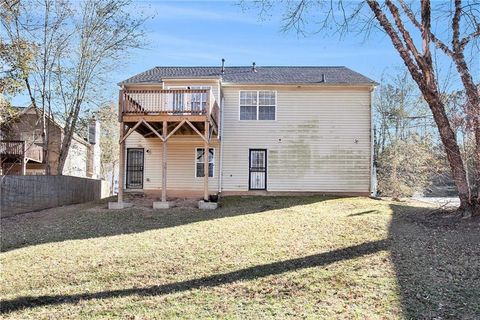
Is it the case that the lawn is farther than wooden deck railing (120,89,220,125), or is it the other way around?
wooden deck railing (120,89,220,125)

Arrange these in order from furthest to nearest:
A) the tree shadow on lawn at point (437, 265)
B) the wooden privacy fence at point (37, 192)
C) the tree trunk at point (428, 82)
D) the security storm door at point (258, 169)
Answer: the security storm door at point (258, 169) → the wooden privacy fence at point (37, 192) → the tree trunk at point (428, 82) → the tree shadow on lawn at point (437, 265)

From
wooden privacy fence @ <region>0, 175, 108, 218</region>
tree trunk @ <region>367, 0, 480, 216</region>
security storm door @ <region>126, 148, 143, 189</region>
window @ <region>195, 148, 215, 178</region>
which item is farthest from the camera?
security storm door @ <region>126, 148, 143, 189</region>

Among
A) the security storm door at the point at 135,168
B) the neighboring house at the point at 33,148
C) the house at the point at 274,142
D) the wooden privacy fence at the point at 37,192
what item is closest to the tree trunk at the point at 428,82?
the house at the point at 274,142

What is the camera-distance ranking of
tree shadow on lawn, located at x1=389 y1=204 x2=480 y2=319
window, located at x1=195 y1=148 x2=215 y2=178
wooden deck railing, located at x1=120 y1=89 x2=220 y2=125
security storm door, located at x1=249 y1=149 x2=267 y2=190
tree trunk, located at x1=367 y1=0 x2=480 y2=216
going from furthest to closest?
window, located at x1=195 y1=148 x2=215 y2=178 → security storm door, located at x1=249 y1=149 x2=267 y2=190 → wooden deck railing, located at x1=120 y1=89 x2=220 y2=125 → tree trunk, located at x1=367 y1=0 x2=480 y2=216 → tree shadow on lawn, located at x1=389 y1=204 x2=480 y2=319

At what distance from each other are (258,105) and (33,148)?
13.9 metres

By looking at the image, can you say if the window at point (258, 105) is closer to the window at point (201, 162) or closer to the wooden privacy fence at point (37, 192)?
the window at point (201, 162)

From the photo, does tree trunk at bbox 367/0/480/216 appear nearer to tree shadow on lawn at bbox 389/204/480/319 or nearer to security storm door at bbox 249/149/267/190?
tree shadow on lawn at bbox 389/204/480/319

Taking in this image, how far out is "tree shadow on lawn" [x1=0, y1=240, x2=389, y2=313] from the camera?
624 centimetres

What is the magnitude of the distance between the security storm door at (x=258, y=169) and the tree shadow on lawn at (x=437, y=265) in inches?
Result: 306

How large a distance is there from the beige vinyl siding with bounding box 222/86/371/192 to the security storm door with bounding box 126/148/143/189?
152 inches

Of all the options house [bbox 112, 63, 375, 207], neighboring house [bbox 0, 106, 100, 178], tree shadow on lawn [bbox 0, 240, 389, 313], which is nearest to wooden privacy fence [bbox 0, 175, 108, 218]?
neighboring house [bbox 0, 106, 100, 178]

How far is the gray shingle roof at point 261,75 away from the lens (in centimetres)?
1789

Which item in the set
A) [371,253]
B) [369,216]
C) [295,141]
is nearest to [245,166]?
[295,141]

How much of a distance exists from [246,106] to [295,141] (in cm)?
263
